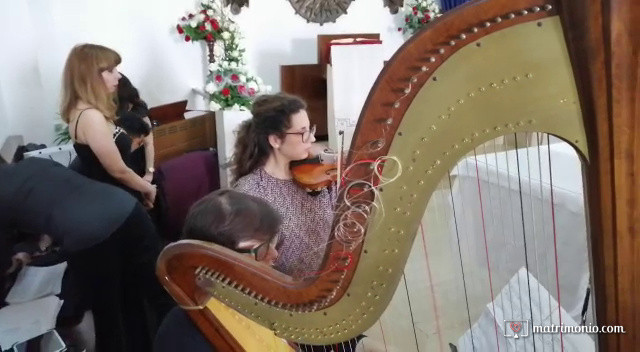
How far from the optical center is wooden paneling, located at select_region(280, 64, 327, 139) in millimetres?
3684

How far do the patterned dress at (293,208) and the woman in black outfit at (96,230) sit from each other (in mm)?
345

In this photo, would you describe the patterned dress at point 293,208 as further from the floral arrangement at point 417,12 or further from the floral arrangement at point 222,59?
the floral arrangement at point 417,12

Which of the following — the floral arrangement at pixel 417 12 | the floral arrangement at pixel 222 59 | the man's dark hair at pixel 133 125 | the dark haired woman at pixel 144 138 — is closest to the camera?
the man's dark hair at pixel 133 125

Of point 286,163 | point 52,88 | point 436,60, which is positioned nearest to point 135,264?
point 286,163

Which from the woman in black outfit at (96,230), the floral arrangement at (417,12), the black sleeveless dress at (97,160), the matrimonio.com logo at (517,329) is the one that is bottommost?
the matrimonio.com logo at (517,329)

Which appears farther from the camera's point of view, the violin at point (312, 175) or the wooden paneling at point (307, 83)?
the wooden paneling at point (307, 83)

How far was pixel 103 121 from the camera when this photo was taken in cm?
185

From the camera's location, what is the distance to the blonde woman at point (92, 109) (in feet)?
6.04

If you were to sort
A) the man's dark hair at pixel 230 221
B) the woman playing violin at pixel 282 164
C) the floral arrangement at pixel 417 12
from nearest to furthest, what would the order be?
the man's dark hair at pixel 230 221 < the woman playing violin at pixel 282 164 < the floral arrangement at pixel 417 12

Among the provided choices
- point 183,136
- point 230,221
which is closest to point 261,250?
point 230,221

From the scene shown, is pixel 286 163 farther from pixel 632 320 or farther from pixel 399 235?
pixel 632 320

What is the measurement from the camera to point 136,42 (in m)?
3.33

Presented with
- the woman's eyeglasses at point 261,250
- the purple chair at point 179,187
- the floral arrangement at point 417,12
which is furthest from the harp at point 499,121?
the floral arrangement at point 417,12

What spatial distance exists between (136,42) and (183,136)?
956 mm
